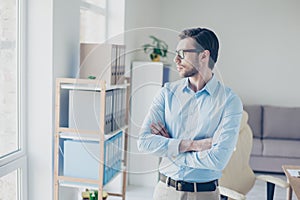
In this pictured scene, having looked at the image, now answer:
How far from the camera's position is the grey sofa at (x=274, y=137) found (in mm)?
4652

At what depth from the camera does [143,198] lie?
3707 mm

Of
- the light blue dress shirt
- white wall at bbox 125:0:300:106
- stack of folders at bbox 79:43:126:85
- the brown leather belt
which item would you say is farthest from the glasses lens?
white wall at bbox 125:0:300:106

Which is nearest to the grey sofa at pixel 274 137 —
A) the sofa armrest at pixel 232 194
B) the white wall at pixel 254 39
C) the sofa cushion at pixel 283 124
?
the sofa cushion at pixel 283 124

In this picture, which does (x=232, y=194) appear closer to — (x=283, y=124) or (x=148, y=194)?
(x=148, y=194)

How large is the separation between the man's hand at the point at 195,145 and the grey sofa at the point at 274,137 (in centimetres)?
337

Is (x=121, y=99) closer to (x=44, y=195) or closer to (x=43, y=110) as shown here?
(x=43, y=110)

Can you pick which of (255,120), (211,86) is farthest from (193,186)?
(255,120)

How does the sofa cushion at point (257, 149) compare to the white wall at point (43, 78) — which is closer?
the white wall at point (43, 78)

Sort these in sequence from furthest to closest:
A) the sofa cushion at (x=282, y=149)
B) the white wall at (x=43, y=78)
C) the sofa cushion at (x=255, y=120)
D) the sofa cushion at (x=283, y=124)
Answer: the sofa cushion at (x=255, y=120)
the sofa cushion at (x=283, y=124)
the sofa cushion at (x=282, y=149)
the white wall at (x=43, y=78)

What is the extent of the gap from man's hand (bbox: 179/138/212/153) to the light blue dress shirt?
0.01 meters

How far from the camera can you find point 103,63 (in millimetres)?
2486

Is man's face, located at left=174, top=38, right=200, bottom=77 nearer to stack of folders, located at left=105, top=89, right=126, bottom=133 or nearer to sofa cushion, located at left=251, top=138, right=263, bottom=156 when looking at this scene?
stack of folders, located at left=105, top=89, right=126, bottom=133

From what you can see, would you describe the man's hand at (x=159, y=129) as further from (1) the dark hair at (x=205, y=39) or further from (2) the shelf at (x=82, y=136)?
(2) the shelf at (x=82, y=136)

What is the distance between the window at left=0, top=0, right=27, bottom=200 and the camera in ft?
7.32
